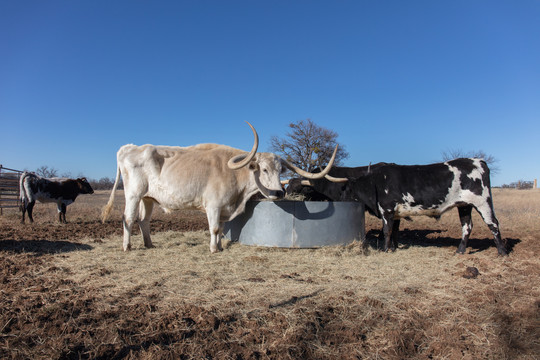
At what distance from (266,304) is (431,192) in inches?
182

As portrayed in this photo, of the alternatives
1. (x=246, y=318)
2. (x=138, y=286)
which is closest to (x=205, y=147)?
(x=138, y=286)

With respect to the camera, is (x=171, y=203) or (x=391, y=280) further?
(x=171, y=203)

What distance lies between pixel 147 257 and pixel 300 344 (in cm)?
413

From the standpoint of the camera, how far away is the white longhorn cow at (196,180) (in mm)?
6805

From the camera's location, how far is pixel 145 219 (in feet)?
24.0

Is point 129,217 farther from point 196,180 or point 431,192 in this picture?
point 431,192

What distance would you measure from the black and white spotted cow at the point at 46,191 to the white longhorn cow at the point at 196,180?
6.36 m

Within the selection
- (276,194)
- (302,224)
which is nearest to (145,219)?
(276,194)

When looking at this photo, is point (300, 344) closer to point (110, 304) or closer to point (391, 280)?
point (110, 304)

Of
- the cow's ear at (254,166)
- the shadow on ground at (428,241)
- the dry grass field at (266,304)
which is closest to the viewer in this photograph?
the dry grass field at (266,304)

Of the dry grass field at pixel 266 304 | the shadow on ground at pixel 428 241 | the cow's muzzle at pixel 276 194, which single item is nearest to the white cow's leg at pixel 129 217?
the dry grass field at pixel 266 304

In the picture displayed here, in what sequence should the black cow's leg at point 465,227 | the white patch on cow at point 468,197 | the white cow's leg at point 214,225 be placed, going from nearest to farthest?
1. the white patch on cow at point 468,197
2. the white cow's leg at point 214,225
3. the black cow's leg at point 465,227

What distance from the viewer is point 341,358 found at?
8.89 ft

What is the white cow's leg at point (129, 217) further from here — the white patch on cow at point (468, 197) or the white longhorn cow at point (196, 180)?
the white patch on cow at point (468, 197)
